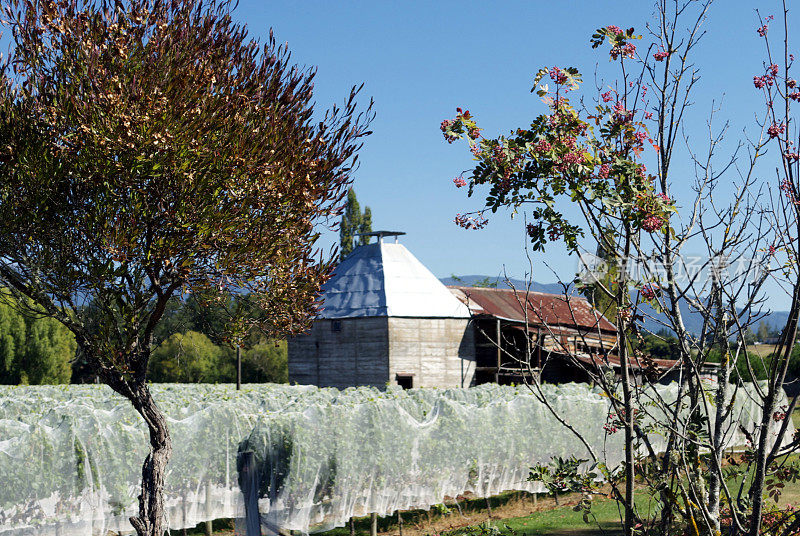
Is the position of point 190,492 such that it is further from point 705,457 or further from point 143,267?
point 705,457

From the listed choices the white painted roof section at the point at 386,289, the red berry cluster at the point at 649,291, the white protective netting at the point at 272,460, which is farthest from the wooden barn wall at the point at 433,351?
the red berry cluster at the point at 649,291

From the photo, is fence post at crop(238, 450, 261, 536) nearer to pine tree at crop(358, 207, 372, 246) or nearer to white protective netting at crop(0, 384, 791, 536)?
white protective netting at crop(0, 384, 791, 536)

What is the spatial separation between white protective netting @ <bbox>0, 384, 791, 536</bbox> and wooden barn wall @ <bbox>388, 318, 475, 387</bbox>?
68.7 ft

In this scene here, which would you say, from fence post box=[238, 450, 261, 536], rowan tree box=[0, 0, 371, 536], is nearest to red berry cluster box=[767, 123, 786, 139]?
rowan tree box=[0, 0, 371, 536]

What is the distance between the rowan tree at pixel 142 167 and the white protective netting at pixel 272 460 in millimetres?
4652

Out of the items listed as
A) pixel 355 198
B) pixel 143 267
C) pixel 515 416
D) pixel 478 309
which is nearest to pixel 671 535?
pixel 143 267

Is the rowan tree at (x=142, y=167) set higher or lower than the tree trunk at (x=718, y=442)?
higher

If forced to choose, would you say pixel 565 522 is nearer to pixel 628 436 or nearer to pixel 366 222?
pixel 628 436

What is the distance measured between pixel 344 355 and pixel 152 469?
1193 inches

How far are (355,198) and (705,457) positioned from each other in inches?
3453

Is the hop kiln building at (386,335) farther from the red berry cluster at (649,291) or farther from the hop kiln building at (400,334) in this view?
the red berry cluster at (649,291)

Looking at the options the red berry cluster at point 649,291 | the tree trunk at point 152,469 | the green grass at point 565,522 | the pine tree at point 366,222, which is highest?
the pine tree at point 366,222

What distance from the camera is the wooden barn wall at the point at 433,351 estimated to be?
3857 cm

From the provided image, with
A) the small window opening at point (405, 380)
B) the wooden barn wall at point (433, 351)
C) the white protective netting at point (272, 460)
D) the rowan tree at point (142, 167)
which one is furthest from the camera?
the wooden barn wall at point (433, 351)
